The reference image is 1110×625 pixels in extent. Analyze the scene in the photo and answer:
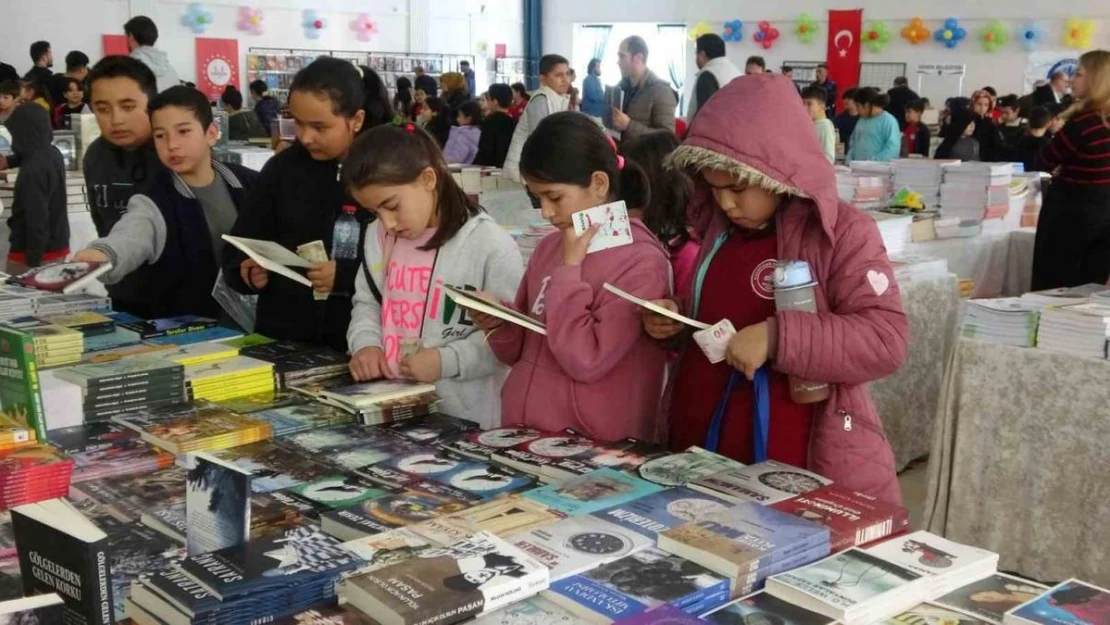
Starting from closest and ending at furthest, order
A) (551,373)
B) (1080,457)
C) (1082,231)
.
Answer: (551,373) < (1080,457) < (1082,231)

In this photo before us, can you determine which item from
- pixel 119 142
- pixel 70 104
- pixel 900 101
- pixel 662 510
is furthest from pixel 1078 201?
pixel 70 104

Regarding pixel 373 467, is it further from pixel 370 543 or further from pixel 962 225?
pixel 962 225

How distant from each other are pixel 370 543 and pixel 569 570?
0.26 metres

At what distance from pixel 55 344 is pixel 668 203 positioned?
4.49 feet

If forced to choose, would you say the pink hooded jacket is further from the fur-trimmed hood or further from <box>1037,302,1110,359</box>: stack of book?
<box>1037,302,1110,359</box>: stack of book

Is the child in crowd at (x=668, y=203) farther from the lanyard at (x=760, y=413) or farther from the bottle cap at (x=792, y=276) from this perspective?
the bottle cap at (x=792, y=276)

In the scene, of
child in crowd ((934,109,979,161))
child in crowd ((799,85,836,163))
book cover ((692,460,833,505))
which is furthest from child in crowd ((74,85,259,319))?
child in crowd ((934,109,979,161))

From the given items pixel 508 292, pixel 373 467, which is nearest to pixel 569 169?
pixel 508 292

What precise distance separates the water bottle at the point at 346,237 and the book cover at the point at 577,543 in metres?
1.39

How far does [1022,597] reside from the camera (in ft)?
4.19

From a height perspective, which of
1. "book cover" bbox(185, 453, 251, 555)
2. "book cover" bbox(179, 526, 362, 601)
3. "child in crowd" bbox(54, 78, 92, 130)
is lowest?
"book cover" bbox(179, 526, 362, 601)

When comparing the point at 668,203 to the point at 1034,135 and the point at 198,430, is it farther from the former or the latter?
the point at 1034,135

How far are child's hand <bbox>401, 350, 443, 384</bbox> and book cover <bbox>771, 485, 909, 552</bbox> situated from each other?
0.92 meters

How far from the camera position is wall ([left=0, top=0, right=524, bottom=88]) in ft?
42.9
